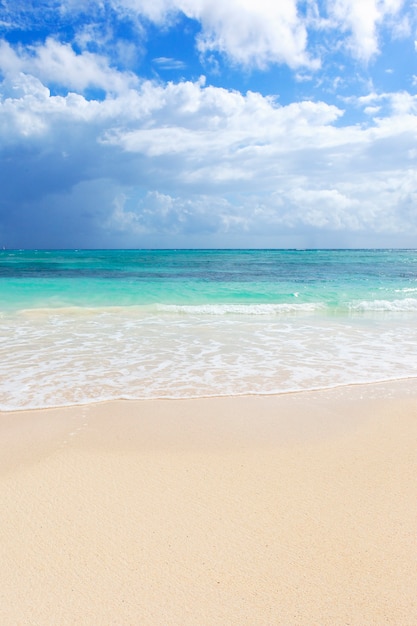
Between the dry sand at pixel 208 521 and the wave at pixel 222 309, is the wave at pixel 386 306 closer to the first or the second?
the wave at pixel 222 309

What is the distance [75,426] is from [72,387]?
1.42 metres

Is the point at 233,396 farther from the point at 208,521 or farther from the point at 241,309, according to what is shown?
the point at 241,309

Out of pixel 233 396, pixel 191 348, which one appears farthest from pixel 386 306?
pixel 233 396

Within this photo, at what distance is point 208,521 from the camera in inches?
112

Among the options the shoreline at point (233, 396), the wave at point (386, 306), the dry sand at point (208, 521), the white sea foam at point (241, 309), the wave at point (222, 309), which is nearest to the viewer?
the dry sand at point (208, 521)

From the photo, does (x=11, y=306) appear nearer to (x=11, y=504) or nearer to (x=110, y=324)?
(x=110, y=324)

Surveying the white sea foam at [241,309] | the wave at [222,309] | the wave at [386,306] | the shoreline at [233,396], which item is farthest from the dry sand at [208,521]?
the wave at [386,306]

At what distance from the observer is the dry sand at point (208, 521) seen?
2.19 metres

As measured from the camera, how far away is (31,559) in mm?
2488

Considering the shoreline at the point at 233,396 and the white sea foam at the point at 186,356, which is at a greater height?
the white sea foam at the point at 186,356

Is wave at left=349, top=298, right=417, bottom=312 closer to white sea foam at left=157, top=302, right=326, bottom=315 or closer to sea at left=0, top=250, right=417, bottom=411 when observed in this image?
sea at left=0, top=250, right=417, bottom=411

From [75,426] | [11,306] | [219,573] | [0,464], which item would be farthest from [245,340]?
[11,306]

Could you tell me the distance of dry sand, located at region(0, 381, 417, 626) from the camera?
7.19 ft

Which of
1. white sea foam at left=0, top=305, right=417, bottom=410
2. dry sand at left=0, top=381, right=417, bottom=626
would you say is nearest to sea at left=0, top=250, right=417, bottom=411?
white sea foam at left=0, top=305, right=417, bottom=410
